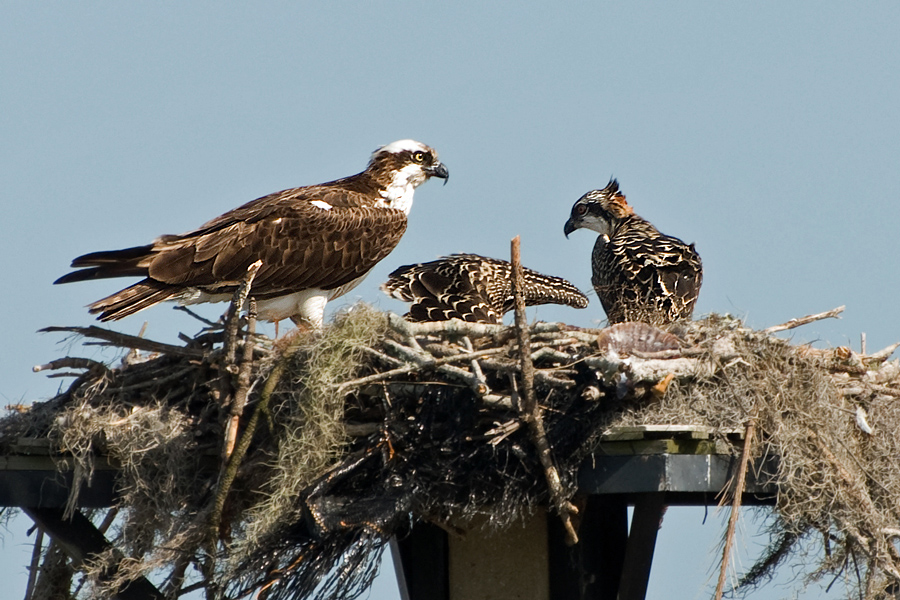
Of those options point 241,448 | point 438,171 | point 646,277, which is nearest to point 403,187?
point 438,171

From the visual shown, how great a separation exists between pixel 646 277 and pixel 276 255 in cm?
227

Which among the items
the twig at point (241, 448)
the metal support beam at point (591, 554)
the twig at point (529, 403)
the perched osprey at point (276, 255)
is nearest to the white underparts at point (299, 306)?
the perched osprey at point (276, 255)

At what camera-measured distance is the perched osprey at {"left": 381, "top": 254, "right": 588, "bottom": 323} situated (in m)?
7.70

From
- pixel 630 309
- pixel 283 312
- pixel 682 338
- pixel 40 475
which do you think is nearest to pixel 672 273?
pixel 630 309

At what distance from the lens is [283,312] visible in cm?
789

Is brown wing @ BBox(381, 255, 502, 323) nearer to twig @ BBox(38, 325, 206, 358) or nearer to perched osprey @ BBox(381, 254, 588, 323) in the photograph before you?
perched osprey @ BBox(381, 254, 588, 323)

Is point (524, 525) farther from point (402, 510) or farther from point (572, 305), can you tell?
point (572, 305)

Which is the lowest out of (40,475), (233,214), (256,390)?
(40,475)

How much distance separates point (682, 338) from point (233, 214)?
301 centimetres

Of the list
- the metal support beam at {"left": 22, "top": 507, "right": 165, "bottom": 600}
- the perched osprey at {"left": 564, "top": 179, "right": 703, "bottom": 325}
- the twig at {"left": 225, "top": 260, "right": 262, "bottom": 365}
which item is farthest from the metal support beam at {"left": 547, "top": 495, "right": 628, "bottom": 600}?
the metal support beam at {"left": 22, "top": 507, "right": 165, "bottom": 600}

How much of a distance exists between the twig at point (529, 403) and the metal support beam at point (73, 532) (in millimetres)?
2524

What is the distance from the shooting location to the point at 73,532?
6.89 metres

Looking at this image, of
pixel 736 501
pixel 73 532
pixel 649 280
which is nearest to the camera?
pixel 736 501

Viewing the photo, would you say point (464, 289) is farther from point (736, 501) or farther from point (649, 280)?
point (736, 501)
